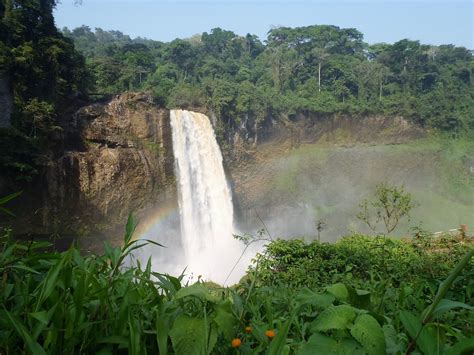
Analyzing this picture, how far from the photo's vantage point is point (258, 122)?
1144 inches

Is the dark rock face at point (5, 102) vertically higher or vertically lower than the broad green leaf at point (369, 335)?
higher

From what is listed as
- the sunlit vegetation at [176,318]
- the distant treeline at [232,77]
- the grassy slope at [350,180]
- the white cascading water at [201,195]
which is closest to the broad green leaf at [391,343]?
the sunlit vegetation at [176,318]

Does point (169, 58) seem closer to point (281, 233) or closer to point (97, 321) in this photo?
point (281, 233)

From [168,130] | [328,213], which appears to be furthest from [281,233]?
[168,130]

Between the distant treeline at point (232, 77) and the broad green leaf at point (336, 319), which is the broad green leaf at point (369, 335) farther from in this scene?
the distant treeline at point (232, 77)

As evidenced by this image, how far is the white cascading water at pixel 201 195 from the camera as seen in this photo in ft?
67.8

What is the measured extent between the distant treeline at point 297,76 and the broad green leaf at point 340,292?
24952mm

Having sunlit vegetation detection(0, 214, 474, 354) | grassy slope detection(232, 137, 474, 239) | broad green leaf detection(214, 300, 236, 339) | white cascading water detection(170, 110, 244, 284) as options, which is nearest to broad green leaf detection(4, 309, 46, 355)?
sunlit vegetation detection(0, 214, 474, 354)

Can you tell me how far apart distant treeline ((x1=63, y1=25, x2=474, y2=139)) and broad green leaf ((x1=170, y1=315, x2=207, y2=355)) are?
82.3 feet

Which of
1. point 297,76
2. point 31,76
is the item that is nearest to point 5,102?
point 31,76

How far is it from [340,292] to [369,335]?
243 millimetres

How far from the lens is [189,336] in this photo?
773 mm

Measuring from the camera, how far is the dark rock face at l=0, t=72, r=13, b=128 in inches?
562

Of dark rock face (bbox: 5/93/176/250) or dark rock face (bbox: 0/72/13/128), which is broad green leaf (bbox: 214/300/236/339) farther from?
dark rock face (bbox: 0/72/13/128)
